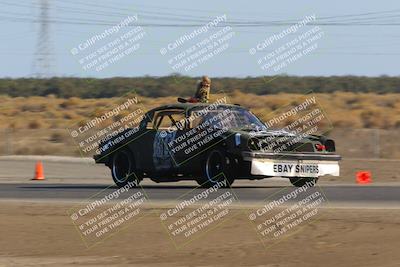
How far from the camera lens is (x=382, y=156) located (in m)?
35.3

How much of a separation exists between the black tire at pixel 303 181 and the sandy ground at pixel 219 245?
15.9ft

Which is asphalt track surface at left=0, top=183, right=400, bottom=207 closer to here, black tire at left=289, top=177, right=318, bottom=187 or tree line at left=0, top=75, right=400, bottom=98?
black tire at left=289, top=177, right=318, bottom=187

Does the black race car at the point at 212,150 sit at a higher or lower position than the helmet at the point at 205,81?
→ lower

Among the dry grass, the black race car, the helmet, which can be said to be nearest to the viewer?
the black race car

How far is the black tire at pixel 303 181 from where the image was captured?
72.5 feet

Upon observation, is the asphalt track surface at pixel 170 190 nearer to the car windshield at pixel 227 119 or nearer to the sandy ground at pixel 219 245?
the car windshield at pixel 227 119

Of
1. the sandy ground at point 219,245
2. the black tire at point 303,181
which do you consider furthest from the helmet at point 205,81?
the sandy ground at point 219,245

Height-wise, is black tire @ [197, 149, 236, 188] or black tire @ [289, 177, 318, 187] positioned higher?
black tire @ [197, 149, 236, 188]

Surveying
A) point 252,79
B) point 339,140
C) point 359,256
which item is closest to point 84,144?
point 339,140

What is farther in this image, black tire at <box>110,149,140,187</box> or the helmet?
the helmet

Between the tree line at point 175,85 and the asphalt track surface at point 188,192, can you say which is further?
the tree line at point 175,85

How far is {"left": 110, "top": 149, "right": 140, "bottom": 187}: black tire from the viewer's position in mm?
22781

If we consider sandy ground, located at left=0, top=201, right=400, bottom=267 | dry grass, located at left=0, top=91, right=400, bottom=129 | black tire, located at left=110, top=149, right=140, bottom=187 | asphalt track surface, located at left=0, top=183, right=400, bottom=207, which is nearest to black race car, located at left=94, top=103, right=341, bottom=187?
black tire, located at left=110, top=149, right=140, bottom=187

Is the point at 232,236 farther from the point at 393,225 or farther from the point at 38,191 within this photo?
the point at 38,191
